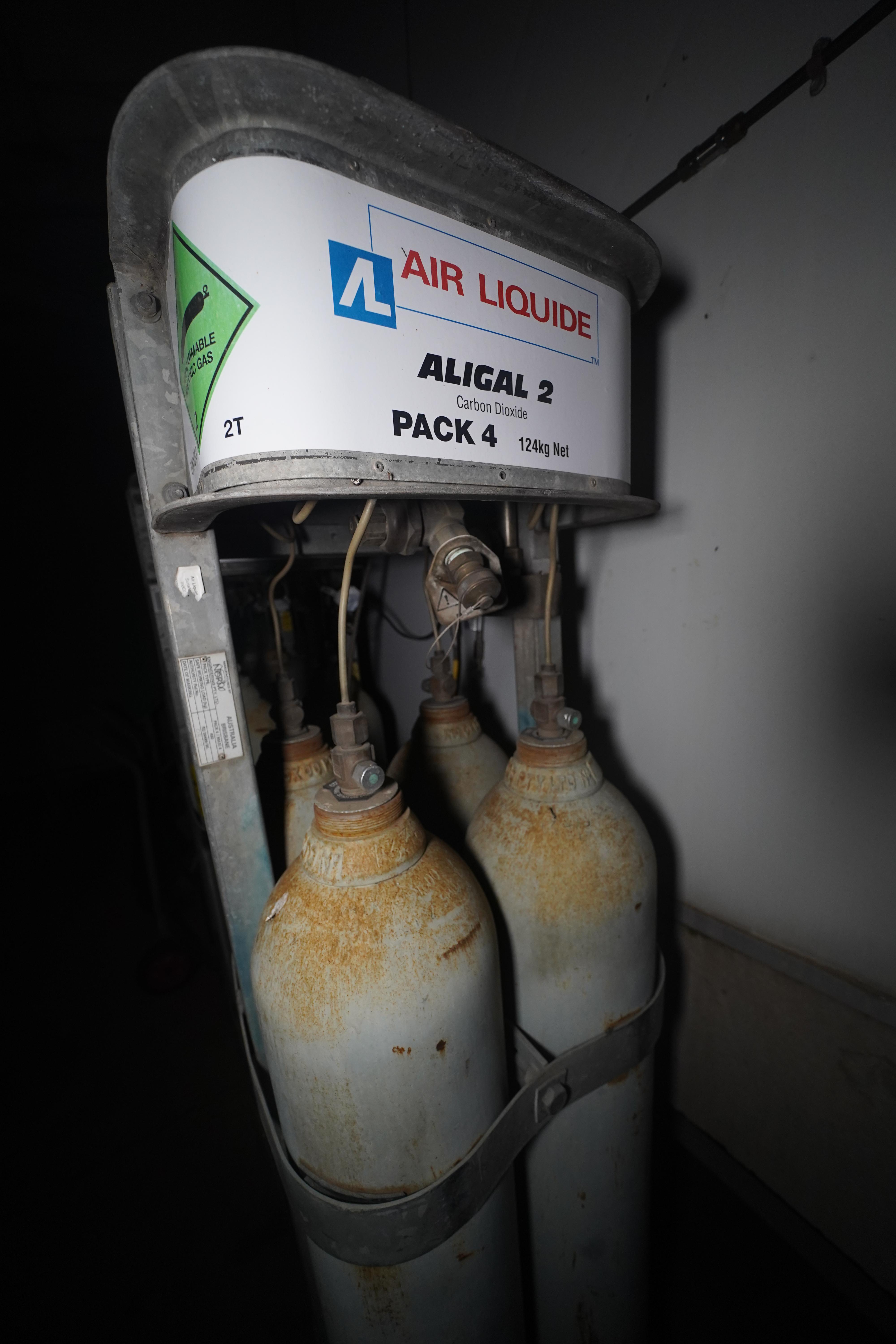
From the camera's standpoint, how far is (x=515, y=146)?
1.24 m

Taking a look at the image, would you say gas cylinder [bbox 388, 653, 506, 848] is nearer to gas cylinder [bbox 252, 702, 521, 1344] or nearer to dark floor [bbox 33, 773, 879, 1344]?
gas cylinder [bbox 252, 702, 521, 1344]

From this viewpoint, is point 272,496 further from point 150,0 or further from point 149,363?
point 150,0

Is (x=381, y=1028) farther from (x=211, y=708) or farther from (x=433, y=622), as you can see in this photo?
(x=433, y=622)

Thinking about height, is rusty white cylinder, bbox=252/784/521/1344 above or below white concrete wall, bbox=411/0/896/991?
below

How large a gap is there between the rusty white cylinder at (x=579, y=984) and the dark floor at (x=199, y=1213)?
27cm

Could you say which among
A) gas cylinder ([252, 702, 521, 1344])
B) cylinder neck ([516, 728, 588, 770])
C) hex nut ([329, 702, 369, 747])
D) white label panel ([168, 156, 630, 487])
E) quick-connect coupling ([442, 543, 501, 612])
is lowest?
gas cylinder ([252, 702, 521, 1344])

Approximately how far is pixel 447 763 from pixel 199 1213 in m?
1.24

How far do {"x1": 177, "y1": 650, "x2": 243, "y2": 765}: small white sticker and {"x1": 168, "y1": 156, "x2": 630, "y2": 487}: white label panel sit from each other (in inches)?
8.4

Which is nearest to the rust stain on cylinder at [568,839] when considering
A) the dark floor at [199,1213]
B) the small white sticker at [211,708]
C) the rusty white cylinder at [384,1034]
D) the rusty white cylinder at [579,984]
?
the rusty white cylinder at [579,984]

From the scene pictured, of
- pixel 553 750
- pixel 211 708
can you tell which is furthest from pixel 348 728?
pixel 553 750

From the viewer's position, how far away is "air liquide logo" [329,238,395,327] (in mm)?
430

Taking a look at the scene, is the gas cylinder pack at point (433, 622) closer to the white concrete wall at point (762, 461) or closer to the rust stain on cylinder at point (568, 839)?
the rust stain on cylinder at point (568, 839)

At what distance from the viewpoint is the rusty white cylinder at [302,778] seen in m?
0.96

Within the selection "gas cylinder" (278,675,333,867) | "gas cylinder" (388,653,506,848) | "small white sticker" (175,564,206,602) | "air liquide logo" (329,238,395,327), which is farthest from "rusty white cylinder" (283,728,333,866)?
"air liquide logo" (329,238,395,327)
